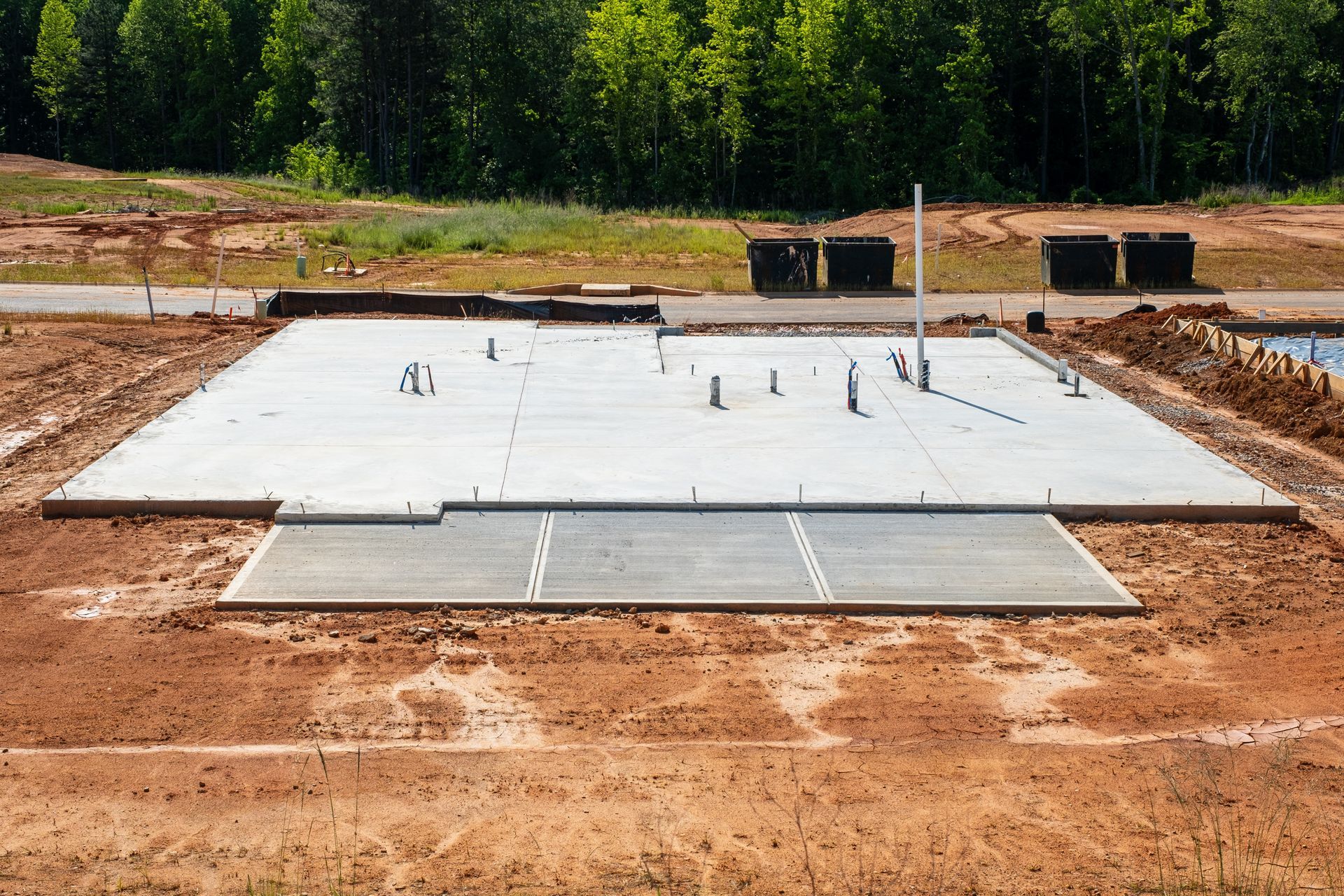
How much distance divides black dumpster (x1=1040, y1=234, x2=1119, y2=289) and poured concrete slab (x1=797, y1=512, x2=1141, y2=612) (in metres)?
20.1

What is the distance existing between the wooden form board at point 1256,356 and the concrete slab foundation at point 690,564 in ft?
25.9

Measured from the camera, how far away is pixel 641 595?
38.5ft

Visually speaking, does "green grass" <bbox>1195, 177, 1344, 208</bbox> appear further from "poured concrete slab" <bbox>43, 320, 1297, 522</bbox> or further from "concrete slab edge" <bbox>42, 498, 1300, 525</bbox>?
"concrete slab edge" <bbox>42, 498, 1300, 525</bbox>

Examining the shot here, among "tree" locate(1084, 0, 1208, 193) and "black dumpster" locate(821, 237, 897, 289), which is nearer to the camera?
"black dumpster" locate(821, 237, 897, 289)

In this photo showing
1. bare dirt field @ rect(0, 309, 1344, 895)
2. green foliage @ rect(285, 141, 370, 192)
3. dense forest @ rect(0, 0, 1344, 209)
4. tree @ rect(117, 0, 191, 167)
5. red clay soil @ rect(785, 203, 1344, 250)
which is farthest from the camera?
tree @ rect(117, 0, 191, 167)

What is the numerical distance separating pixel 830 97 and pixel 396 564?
167ft

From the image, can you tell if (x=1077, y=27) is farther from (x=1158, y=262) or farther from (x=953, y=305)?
(x=953, y=305)

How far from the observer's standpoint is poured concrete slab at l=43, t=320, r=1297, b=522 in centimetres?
1395

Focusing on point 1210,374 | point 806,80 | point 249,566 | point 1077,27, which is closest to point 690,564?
point 249,566

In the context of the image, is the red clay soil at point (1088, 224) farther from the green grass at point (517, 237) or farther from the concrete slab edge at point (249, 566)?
the concrete slab edge at point (249, 566)

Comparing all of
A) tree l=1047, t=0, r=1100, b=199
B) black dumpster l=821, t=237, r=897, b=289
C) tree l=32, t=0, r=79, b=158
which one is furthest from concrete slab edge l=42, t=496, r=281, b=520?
tree l=32, t=0, r=79, b=158

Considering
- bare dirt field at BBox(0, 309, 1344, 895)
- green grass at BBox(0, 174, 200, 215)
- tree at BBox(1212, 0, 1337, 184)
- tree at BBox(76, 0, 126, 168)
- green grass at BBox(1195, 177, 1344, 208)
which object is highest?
tree at BBox(76, 0, 126, 168)

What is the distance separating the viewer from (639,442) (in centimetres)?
1598

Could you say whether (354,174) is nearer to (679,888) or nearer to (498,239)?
(498,239)
